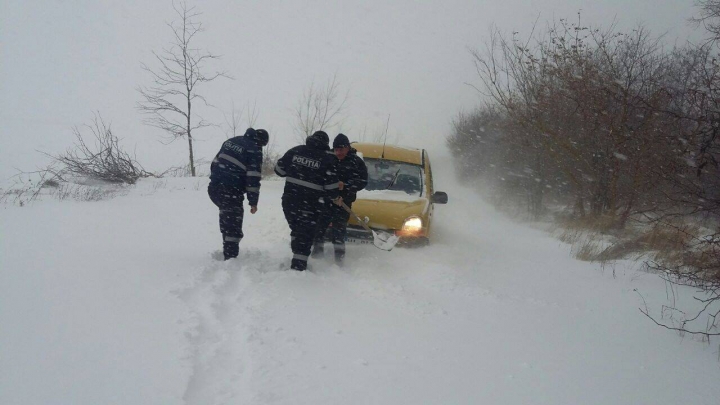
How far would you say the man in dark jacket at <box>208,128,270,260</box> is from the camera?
5.55 meters

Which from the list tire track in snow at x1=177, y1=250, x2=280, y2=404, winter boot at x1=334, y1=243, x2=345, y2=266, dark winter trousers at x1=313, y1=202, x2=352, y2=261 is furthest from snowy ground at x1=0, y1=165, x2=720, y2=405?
dark winter trousers at x1=313, y1=202, x2=352, y2=261

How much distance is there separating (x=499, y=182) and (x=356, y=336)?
22206 mm

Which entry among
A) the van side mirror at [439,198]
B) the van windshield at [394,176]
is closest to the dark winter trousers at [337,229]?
the van windshield at [394,176]

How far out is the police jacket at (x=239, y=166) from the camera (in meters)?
5.55

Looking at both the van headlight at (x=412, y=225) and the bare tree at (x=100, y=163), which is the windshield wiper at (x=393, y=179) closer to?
the van headlight at (x=412, y=225)

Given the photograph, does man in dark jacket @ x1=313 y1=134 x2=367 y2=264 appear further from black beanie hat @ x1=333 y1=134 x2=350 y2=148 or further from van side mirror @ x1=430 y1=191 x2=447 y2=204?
van side mirror @ x1=430 y1=191 x2=447 y2=204

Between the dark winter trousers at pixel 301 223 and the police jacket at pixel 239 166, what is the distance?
478mm

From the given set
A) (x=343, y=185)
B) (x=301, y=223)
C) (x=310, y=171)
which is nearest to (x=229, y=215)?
(x=301, y=223)

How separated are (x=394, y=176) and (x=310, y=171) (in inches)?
98.5

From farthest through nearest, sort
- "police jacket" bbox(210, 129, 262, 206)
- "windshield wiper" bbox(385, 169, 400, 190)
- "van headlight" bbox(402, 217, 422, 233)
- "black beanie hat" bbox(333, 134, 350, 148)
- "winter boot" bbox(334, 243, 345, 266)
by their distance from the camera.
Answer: "windshield wiper" bbox(385, 169, 400, 190) → "van headlight" bbox(402, 217, 422, 233) → "winter boot" bbox(334, 243, 345, 266) → "black beanie hat" bbox(333, 134, 350, 148) → "police jacket" bbox(210, 129, 262, 206)

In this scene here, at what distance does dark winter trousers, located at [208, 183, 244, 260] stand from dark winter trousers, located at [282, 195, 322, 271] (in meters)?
0.65

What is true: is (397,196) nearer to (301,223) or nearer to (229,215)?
(301,223)

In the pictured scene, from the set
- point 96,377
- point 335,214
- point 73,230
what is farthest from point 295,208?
point 96,377

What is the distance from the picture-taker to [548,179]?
1717 cm
